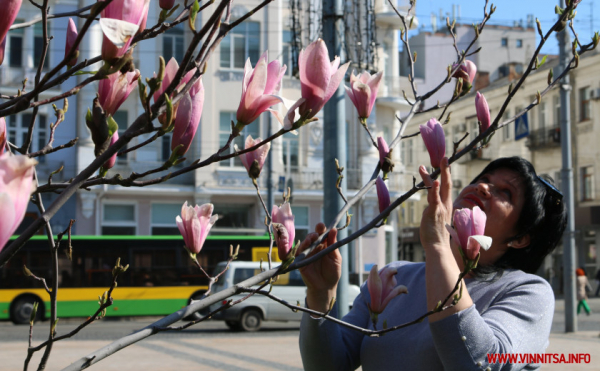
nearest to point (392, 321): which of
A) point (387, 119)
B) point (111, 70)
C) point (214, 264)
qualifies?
point (111, 70)

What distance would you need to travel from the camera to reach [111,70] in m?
0.98

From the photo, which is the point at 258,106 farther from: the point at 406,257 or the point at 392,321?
the point at 406,257

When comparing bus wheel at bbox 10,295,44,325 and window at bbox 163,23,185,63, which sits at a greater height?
window at bbox 163,23,185,63

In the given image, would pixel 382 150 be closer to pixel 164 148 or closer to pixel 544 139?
pixel 164 148

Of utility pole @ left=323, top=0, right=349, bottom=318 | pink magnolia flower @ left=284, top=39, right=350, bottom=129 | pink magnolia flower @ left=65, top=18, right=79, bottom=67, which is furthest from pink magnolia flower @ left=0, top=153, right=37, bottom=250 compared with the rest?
utility pole @ left=323, top=0, right=349, bottom=318

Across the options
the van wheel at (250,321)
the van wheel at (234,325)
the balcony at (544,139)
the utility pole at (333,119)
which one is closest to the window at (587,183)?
the balcony at (544,139)

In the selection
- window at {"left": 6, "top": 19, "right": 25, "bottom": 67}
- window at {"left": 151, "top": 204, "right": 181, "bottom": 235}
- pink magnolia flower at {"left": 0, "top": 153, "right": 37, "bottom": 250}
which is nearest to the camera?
pink magnolia flower at {"left": 0, "top": 153, "right": 37, "bottom": 250}

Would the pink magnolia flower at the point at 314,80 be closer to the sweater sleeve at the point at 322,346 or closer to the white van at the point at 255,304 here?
the sweater sleeve at the point at 322,346

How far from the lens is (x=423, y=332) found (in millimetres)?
1944

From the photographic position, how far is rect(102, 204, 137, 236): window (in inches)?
906

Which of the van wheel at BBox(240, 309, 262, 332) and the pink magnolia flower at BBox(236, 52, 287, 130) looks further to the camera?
the van wheel at BBox(240, 309, 262, 332)

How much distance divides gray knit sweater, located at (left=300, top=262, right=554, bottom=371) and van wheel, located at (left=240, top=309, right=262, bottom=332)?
1417 cm

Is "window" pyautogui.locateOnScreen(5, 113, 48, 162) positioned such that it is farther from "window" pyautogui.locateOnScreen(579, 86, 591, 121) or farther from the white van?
"window" pyautogui.locateOnScreen(579, 86, 591, 121)

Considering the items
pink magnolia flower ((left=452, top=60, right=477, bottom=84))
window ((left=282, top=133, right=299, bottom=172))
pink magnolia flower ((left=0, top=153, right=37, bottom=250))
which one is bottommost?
pink magnolia flower ((left=0, top=153, right=37, bottom=250))
